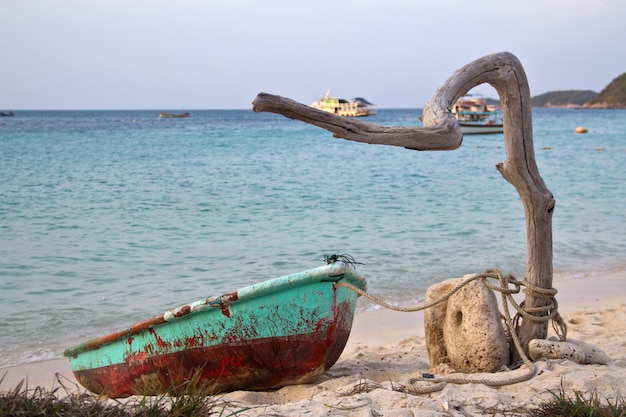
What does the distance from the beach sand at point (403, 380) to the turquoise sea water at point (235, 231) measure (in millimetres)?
632

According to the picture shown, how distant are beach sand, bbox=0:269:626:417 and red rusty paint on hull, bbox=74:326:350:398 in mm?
116

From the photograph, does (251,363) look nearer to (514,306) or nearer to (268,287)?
(268,287)

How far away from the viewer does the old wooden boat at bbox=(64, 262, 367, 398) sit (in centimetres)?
401

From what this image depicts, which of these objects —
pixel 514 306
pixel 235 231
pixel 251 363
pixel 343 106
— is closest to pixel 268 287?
pixel 251 363

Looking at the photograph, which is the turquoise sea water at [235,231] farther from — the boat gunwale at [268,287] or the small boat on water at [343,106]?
the small boat on water at [343,106]

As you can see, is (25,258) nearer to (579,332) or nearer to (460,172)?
(579,332)

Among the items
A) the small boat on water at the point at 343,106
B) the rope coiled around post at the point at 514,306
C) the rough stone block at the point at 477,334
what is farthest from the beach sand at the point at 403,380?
the small boat on water at the point at 343,106

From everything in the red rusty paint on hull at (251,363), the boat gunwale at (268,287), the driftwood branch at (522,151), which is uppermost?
the driftwood branch at (522,151)

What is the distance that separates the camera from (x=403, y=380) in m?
3.89

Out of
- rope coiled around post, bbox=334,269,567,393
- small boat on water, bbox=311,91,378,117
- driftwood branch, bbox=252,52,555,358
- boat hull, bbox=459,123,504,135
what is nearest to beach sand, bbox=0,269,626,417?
rope coiled around post, bbox=334,269,567,393

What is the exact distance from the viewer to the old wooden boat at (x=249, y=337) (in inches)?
158

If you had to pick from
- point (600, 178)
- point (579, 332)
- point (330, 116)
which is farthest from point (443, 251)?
point (600, 178)

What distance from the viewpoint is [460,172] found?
2250 cm

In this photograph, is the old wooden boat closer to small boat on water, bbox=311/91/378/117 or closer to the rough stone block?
the rough stone block
